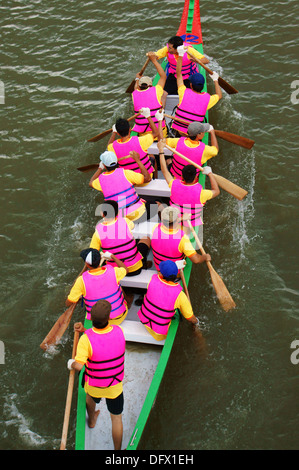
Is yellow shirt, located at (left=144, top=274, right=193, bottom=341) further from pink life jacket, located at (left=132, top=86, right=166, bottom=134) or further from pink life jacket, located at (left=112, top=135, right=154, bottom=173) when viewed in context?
pink life jacket, located at (left=132, top=86, right=166, bottom=134)

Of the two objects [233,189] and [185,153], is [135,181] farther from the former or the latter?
[233,189]

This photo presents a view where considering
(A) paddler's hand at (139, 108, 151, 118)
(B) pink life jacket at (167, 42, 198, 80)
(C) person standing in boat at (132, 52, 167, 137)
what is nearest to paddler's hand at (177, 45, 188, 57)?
(B) pink life jacket at (167, 42, 198, 80)

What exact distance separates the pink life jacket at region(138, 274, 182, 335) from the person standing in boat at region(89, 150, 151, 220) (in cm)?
157

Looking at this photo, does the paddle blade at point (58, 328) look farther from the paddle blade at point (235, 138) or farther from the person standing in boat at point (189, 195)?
the paddle blade at point (235, 138)

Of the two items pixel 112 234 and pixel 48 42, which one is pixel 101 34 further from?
pixel 112 234

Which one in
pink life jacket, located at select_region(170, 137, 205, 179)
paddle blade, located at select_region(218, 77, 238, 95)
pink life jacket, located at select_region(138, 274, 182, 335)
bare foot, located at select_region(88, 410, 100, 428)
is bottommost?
bare foot, located at select_region(88, 410, 100, 428)

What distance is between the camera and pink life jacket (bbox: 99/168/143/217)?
750 centimetres

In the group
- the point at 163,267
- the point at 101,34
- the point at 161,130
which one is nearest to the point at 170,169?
the point at 161,130

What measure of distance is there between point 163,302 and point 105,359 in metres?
1.14

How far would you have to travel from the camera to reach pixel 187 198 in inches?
293

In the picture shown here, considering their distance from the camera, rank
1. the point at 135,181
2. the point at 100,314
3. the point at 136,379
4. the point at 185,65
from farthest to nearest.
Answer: the point at 185,65
the point at 135,181
the point at 136,379
the point at 100,314

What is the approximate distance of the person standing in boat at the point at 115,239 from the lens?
6652 millimetres

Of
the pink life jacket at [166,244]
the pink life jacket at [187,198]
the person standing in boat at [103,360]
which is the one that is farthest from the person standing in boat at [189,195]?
the person standing in boat at [103,360]

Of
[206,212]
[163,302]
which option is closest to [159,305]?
[163,302]
